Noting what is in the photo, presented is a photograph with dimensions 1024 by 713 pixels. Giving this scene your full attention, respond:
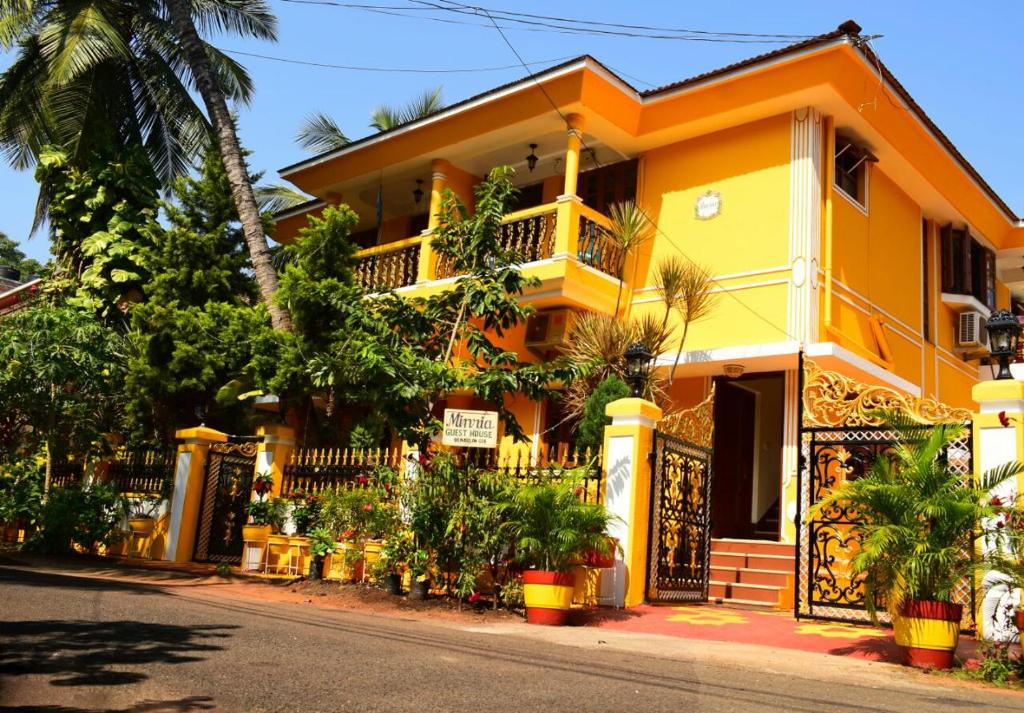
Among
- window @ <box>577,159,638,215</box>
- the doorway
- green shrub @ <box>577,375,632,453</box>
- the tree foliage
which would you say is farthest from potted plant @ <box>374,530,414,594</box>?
the tree foliage

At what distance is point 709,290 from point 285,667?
913 cm

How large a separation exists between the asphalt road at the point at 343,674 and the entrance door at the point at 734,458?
6923 mm

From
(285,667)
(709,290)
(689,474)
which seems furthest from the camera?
(709,290)

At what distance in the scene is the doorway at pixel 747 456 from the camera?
44.0ft

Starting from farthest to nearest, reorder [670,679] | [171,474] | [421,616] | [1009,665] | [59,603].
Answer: [171,474] → [421,616] → [59,603] → [1009,665] → [670,679]

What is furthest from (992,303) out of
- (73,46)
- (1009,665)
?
(73,46)

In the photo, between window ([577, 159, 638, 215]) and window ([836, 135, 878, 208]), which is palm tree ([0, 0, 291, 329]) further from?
window ([836, 135, 878, 208])

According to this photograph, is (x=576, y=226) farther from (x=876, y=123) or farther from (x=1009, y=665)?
(x=1009, y=665)

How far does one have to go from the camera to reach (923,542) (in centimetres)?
634

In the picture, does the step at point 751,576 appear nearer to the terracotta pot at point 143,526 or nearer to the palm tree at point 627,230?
the palm tree at point 627,230

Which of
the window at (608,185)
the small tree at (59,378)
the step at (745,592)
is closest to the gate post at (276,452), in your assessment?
the small tree at (59,378)

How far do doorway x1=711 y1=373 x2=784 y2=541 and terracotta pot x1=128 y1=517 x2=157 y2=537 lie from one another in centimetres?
845

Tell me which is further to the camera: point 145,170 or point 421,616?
point 145,170

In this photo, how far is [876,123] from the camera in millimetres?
12961
